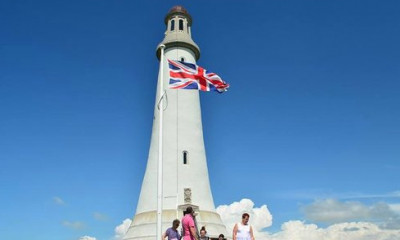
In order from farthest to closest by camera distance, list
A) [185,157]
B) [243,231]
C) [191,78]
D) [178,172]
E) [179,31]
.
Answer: [179,31]
[185,157]
[178,172]
[191,78]
[243,231]

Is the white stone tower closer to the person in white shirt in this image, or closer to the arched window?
the arched window

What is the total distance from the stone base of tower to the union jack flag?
12688 mm

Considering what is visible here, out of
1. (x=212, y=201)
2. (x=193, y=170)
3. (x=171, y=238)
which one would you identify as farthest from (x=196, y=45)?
(x=171, y=238)

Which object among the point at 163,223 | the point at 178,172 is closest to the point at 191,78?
the point at 178,172

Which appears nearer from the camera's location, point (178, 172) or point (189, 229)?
point (189, 229)

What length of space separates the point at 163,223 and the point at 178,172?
13.4ft

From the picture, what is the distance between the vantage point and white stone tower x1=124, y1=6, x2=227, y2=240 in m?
30.2

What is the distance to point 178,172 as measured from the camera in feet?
102

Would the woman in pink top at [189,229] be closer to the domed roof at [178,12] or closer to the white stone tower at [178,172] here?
the white stone tower at [178,172]

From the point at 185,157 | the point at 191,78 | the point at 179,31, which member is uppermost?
the point at 179,31

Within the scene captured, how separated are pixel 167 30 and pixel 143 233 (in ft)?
63.1

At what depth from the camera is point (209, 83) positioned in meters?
20.7

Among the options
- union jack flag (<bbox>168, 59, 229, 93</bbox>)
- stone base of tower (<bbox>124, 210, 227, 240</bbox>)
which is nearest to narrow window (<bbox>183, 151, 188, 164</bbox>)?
stone base of tower (<bbox>124, 210, 227, 240</bbox>)

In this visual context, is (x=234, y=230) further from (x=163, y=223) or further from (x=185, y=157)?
(x=185, y=157)
